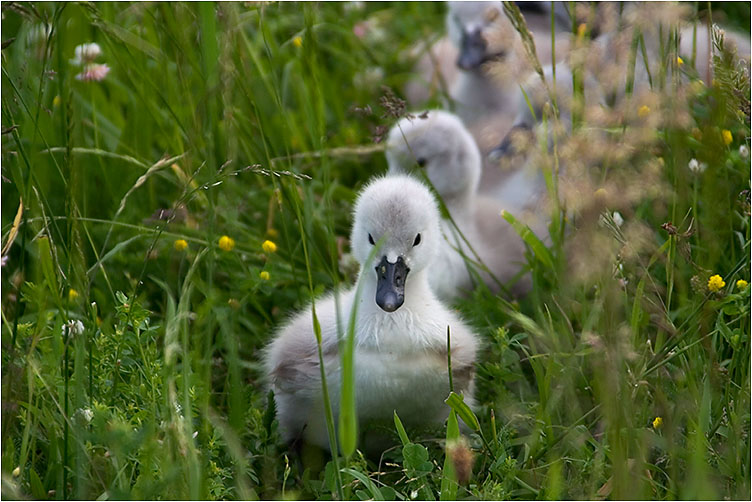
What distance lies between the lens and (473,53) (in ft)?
16.1

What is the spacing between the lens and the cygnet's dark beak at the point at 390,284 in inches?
106

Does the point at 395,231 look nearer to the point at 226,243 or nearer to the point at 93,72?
the point at 226,243

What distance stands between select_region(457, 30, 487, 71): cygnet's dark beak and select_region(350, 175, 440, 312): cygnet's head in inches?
78.9

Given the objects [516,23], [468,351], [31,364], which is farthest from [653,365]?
[31,364]

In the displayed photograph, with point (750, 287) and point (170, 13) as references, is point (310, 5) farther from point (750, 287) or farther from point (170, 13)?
point (750, 287)

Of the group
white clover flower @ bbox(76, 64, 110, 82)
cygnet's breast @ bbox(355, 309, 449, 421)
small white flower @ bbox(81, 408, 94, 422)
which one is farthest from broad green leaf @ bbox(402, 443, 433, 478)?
white clover flower @ bbox(76, 64, 110, 82)

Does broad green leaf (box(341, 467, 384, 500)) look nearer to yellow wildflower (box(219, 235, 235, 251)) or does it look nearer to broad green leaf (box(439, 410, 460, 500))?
broad green leaf (box(439, 410, 460, 500))

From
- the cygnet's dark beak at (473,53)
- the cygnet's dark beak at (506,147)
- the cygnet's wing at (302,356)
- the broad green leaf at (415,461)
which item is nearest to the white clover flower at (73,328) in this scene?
the cygnet's wing at (302,356)

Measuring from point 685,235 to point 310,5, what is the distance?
1479 mm

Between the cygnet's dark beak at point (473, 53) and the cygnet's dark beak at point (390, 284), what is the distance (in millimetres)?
2359

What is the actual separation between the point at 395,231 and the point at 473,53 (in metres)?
2.35

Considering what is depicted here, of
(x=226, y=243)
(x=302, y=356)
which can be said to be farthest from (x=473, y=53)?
(x=302, y=356)

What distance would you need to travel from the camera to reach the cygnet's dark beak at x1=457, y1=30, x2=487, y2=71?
4898 millimetres

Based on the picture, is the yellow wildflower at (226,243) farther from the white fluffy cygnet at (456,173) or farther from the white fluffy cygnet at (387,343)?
the white fluffy cygnet at (456,173)
